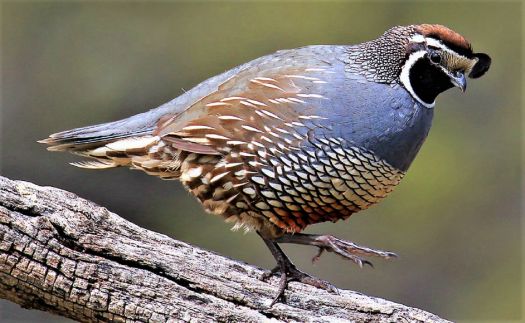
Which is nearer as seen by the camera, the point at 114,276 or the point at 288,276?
the point at 114,276

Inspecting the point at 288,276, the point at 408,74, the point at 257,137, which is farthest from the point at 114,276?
the point at 408,74

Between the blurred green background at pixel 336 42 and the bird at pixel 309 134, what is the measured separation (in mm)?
3626

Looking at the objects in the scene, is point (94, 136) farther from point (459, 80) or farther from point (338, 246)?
point (459, 80)

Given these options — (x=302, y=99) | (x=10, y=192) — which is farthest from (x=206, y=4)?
(x=10, y=192)

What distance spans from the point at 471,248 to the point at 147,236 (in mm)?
6069

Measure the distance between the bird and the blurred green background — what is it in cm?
363

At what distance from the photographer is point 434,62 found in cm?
488

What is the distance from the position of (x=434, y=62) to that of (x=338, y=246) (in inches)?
39.8

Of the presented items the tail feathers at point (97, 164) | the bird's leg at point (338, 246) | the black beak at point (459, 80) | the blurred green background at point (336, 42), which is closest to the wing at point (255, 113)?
the tail feathers at point (97, 164)

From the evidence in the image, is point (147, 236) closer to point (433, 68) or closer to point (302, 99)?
point (302, 99)

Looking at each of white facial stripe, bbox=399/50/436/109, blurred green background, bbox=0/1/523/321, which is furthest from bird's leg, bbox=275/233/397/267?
blurred green background, bbox=0/1/523/321

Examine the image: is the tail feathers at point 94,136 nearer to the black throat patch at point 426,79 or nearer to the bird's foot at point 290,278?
the bird's foot at point 290,278

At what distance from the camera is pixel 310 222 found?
4.99 m

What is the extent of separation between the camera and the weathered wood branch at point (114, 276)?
4230mm
